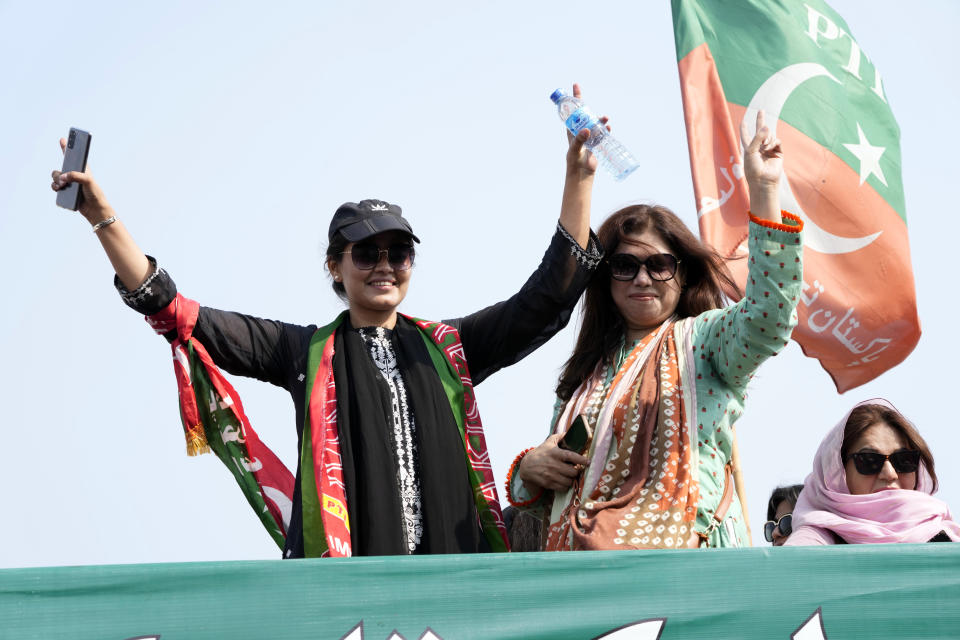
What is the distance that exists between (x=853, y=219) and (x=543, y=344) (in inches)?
113

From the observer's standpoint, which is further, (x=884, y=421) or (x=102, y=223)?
(x=884, y=421)

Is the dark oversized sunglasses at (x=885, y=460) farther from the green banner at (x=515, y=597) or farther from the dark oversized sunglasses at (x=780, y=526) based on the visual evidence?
the green banner at (x=515, y=597)

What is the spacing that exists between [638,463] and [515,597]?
65cm

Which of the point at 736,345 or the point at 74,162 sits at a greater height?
the point at 74,162

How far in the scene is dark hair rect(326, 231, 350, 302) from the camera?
353cm

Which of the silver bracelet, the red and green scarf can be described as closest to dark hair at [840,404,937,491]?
the red and green scarf

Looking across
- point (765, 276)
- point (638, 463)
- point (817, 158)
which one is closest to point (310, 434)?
point (638, 463)

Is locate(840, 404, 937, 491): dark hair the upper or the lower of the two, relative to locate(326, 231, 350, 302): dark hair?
lower

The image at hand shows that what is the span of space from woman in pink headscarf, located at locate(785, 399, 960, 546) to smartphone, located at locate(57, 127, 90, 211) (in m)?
2.29

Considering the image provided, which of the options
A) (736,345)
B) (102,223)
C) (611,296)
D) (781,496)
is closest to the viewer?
(736,345)

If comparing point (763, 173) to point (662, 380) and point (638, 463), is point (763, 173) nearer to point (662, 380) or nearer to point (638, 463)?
point (662, 380)

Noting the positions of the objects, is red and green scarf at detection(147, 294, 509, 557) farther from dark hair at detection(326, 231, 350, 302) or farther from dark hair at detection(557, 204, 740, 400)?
dark hair at detection(557, 204, 740, 400)

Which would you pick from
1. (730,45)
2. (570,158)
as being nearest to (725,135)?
(730,45)

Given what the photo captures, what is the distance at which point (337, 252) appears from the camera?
3.58 meters
